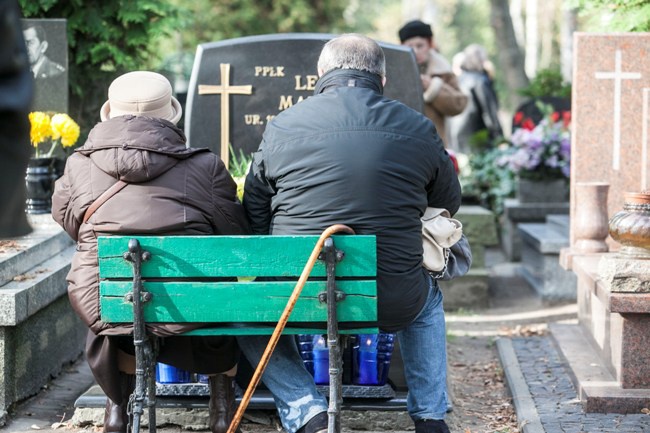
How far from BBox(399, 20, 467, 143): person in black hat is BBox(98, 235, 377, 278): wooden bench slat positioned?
13.9 feet

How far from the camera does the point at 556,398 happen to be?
5578 millimetres

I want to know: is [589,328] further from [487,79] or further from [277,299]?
[487,79]

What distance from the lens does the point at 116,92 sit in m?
4.59

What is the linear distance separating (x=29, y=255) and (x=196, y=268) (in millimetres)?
2100

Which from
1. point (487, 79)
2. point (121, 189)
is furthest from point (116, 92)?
point (487, 79)

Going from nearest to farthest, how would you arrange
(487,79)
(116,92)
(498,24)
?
(116,92) → (487,79) → (498,24)

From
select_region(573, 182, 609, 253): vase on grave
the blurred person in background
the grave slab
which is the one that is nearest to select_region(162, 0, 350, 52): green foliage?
the blurred person in background

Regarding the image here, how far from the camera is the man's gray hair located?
430 cm

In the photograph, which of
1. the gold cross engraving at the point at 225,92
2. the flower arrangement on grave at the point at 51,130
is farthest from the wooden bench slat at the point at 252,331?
the flower arrangement on grave at the point at 51,130

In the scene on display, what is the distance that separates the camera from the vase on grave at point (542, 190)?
1041 centimetres

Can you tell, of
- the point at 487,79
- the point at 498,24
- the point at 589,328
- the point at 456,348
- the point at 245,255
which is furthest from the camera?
the point at 498,24

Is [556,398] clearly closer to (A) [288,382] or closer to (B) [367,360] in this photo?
(B) [367,360]

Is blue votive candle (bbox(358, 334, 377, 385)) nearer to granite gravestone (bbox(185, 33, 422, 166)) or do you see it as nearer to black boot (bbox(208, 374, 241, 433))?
black boot (bbox(208, 374, 241, 433))

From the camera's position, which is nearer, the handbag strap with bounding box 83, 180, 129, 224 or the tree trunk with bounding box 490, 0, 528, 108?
the handbag strap with bounding box 83, 180, 129, 224
